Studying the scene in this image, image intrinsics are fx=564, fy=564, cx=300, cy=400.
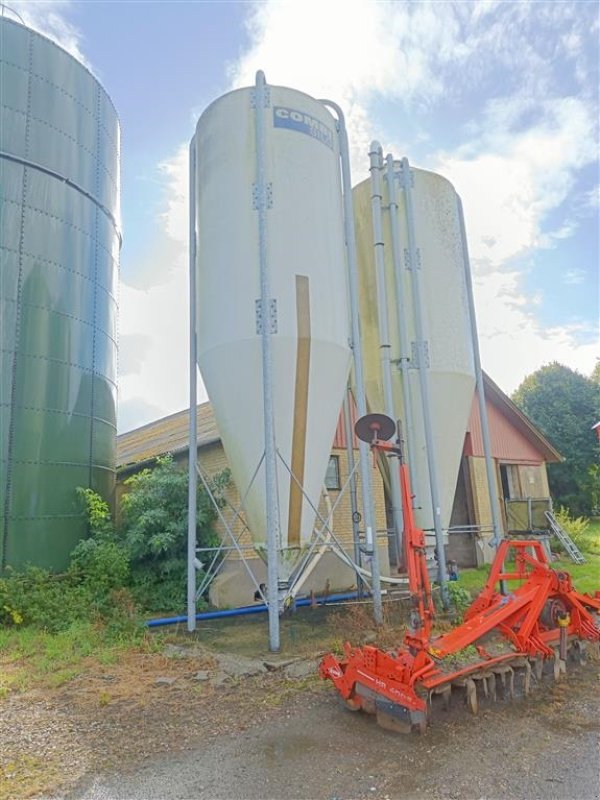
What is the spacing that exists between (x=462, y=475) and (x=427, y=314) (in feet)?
28.3

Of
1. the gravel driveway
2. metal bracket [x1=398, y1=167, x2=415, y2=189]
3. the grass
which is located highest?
metal bracket [x1=398, y1=167, x2=415, y2=189]

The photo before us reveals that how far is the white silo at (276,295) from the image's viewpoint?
25.6ft

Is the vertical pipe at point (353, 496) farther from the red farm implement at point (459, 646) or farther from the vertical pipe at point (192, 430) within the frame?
the red farm implement at point (459, 646)

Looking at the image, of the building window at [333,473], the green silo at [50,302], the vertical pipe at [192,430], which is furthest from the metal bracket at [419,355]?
the green silo at [50,302]

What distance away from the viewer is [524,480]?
62.6 ft

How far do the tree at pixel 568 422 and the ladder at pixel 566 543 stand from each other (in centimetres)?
1424

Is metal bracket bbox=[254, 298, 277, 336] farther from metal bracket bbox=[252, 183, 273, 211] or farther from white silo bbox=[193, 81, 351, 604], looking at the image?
metal bracket bbox=[252, 183, 273, 211]

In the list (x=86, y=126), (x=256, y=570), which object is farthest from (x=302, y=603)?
(x=86, y=126)

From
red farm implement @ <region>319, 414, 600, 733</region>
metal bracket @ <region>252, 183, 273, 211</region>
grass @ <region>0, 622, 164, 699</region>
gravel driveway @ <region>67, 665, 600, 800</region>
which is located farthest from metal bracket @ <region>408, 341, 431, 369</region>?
grass @ <region>0, 622, 164, 699</region>

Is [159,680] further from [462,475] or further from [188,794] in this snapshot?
[462,475]

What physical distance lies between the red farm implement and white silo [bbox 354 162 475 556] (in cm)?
279

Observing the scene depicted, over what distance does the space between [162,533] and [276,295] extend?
4787mm

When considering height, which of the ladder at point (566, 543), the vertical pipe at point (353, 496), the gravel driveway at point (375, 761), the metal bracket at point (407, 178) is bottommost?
the gravel driveway at point (375, 761)

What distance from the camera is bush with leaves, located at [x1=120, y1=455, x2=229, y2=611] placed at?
972 cm
